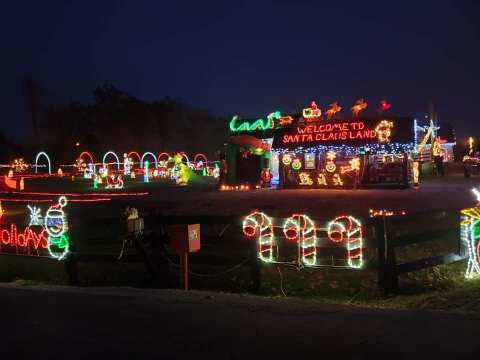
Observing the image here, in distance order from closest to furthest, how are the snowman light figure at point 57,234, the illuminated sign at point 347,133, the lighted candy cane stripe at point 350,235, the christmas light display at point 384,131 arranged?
the lighted candy cane stripe at point 350,235 → the snowman light figure at point 57,234 → the illuminated sign at point 347,133 → the christmas light display at point 384,131

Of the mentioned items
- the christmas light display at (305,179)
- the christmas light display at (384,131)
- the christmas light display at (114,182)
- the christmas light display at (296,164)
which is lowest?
the christmas light display at (305,179)

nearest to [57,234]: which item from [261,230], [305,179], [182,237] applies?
[182,237]

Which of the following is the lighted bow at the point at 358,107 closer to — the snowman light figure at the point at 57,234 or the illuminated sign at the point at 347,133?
the illuminated sign at the point at 347,133

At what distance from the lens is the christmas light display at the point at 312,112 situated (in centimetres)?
3092

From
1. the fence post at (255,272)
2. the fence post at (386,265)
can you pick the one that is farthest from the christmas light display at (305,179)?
the fence post at (386,265)

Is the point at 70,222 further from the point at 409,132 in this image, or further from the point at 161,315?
the point at 409,132

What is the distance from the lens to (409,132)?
2675cm

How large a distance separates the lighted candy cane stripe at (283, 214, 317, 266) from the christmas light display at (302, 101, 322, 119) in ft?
75.2

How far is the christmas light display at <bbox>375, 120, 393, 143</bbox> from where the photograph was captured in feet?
89.2

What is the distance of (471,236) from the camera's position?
8266 mm

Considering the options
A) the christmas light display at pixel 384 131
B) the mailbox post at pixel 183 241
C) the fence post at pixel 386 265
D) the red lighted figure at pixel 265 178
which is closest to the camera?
the fence post at pixel 386 265

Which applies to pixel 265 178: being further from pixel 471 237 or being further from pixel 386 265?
pixel 386 265

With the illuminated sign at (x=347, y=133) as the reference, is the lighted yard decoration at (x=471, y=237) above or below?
below

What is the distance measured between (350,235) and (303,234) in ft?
2.56
